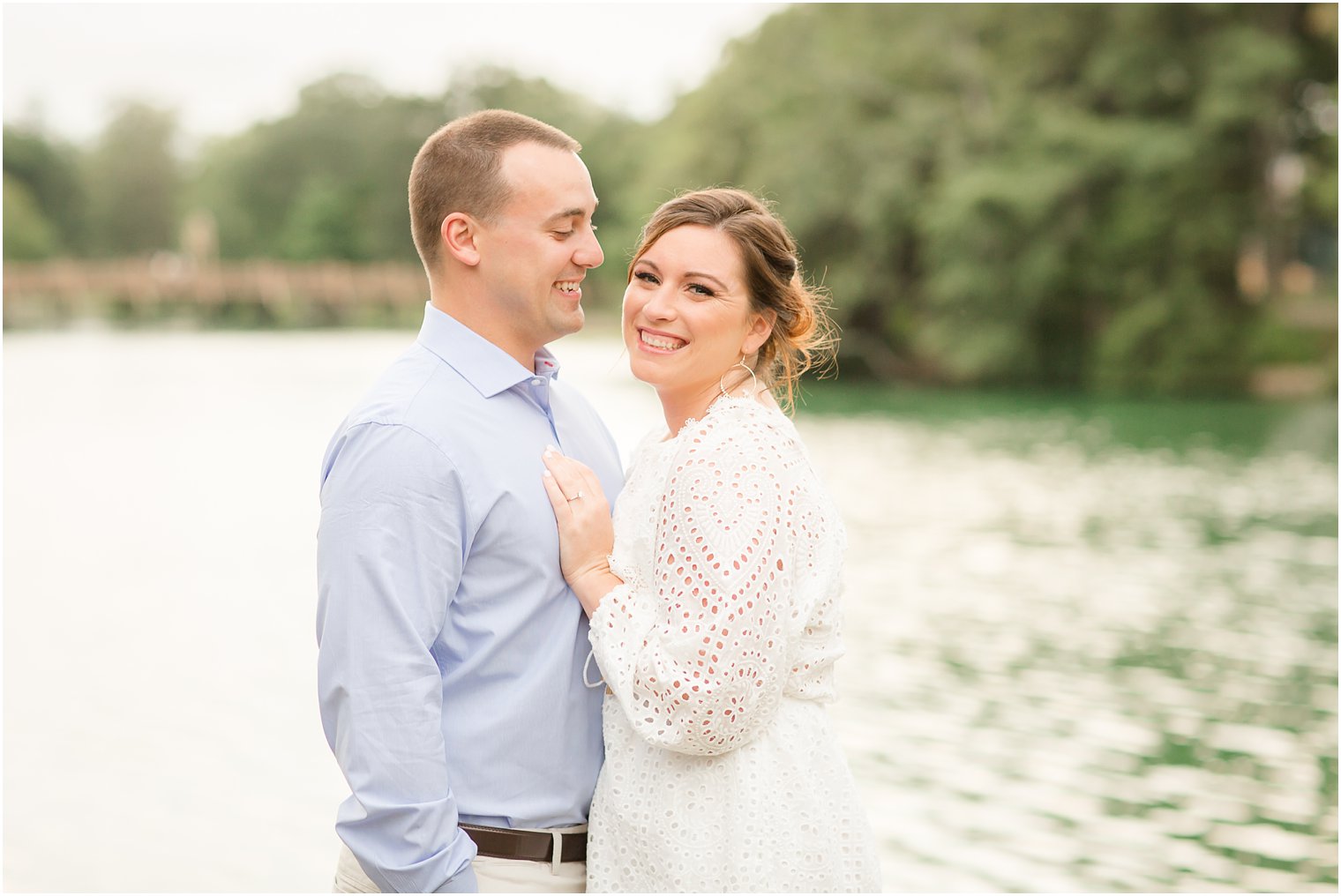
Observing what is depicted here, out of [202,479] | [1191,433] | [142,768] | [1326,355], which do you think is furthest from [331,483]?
[1326,355]

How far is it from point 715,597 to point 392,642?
1.74ft

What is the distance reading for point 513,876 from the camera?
2623 millimetres

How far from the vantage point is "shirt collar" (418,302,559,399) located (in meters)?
2.69

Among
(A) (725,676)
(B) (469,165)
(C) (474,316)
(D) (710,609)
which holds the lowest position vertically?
(A) (725,676)

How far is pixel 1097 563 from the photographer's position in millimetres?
14297

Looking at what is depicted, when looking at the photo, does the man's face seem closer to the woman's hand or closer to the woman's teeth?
the woman's teeth

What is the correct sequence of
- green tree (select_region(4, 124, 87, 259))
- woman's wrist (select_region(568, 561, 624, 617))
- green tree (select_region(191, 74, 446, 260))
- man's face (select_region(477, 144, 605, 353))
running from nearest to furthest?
1. woman's wrist (select_region(568, 561, 624, 617))
2. man's face (select_region(477, 144, 605, 353))
3. green tree (select_region(191, 74, 446, 260))
4. green tree (select_region(4, 124, 87, 259))

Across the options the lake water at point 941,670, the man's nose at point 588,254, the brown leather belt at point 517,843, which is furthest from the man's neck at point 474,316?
the lake water at point 941,670

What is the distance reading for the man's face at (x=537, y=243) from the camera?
269cm

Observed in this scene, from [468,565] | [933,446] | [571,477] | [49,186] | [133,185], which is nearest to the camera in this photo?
[468,565]

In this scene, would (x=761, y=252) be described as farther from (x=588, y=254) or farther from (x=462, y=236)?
(x=462, y=236)

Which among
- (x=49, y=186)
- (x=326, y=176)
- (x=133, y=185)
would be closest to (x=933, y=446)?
(x=326, y=176)

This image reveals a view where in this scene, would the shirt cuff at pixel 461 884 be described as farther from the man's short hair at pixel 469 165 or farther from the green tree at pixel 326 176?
the green tree at pixel 326 176

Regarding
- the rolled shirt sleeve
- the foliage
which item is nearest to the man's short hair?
the rolled shirt sleeve
